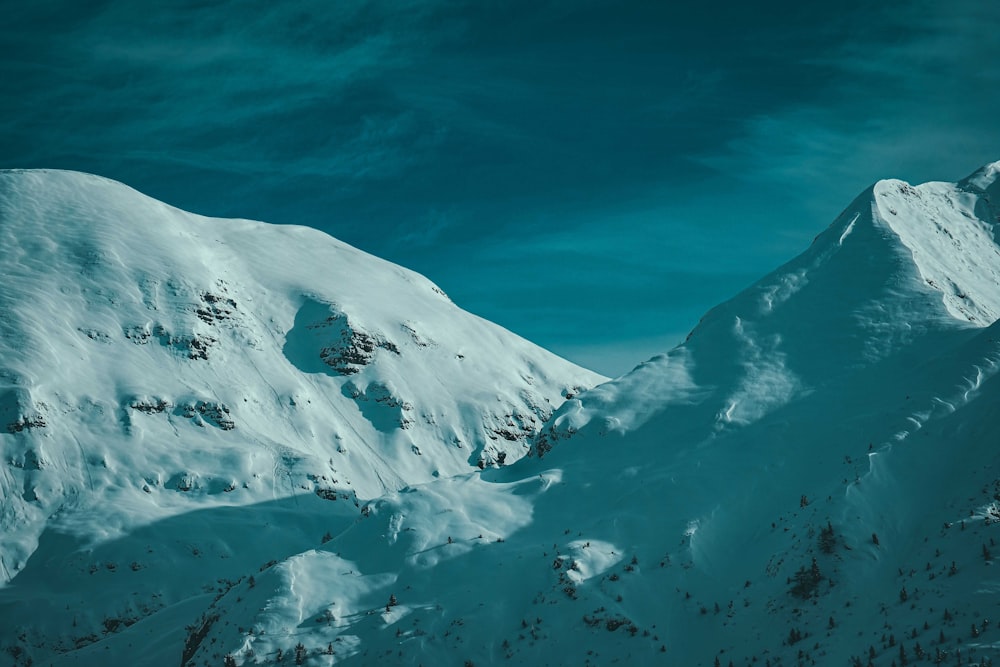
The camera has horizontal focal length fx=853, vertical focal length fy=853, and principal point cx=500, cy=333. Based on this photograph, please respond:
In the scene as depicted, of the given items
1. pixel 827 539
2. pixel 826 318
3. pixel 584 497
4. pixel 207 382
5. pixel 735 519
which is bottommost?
pixel 827 539

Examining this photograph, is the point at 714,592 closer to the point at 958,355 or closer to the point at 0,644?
the point at 958,355

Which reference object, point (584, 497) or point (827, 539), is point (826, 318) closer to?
point (584, 497)

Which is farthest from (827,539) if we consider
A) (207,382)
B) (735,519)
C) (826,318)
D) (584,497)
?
(207,382)

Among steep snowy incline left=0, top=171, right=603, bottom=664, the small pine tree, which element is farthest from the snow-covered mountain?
steep snowy incline left=0, top=171, right=603, bottom=664

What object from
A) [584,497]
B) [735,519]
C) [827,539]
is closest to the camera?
[827,539]

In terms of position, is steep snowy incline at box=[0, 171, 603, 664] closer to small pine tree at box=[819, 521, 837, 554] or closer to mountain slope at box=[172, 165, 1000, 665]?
mountain slope at box=[172, 165, 1000, 665]

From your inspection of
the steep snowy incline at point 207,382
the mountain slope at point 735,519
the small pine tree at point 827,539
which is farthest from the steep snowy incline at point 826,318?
the steep snowy incline at point 207,382

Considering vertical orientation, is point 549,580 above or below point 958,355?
below

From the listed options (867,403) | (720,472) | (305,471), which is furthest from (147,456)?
(867,403)
